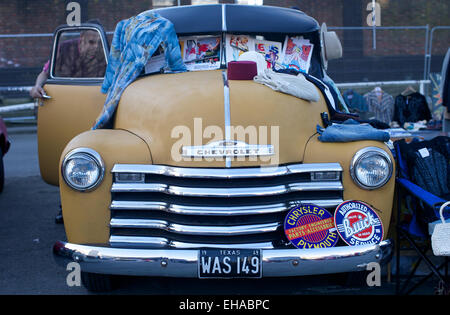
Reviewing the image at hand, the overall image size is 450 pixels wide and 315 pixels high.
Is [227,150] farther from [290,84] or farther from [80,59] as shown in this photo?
[80,59]

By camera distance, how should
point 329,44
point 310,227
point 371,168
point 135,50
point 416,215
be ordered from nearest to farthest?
point 310,227, point 371,168, point 416,215, point 135,50, point 329,44

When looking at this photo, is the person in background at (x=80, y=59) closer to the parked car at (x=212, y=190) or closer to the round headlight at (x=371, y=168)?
the parked car at (x=212, y=190)

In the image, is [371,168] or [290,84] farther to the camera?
[290,84]

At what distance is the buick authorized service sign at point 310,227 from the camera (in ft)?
10.6

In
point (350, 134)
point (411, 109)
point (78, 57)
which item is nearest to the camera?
point (350, 134)

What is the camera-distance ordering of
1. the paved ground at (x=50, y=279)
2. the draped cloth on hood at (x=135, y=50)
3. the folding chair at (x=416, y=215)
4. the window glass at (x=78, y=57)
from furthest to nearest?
1. the window glass at (x=78, y=57)
2. the draped cloth on hood at (x=135, y=50)
3. the paved ground at (x=50, y=279)
4. the folding chair at (x=416, y=215)

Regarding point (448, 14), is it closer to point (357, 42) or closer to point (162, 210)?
point (357, 42)

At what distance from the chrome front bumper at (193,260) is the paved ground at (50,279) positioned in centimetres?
85

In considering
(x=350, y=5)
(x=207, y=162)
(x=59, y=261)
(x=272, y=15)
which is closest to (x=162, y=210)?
(x=207, y=162)

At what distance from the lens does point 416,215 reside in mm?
3797

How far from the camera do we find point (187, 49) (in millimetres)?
4547

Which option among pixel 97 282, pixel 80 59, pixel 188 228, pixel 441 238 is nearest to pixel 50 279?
pixel 97 282

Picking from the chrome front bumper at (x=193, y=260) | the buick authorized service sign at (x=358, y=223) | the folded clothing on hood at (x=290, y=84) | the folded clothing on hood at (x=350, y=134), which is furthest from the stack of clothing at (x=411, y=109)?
the chrome front bumper at (x=193, y=260)

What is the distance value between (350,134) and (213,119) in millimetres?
849
